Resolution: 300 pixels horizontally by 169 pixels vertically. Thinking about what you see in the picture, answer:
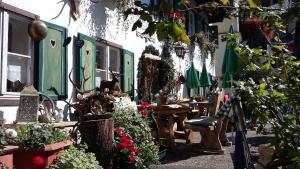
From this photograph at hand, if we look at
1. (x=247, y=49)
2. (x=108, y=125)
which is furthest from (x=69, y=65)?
(x=247, y=49)

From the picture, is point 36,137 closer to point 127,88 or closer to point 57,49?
point 57,49

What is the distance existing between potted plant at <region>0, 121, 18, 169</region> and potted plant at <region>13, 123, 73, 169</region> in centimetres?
12

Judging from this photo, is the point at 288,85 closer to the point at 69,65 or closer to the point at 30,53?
the point at 30,53

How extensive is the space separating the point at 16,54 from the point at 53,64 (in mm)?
745

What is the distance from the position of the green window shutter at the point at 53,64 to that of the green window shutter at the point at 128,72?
7.86 feet

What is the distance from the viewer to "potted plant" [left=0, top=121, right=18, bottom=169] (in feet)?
12.1

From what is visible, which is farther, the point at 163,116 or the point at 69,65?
the point at 163,116

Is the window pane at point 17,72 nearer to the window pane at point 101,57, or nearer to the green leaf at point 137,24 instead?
the window pane at point 101,57

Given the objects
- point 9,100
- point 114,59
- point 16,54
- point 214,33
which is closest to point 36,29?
point 16,54

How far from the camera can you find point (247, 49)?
9.91 feet

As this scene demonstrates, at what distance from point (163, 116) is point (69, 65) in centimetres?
226

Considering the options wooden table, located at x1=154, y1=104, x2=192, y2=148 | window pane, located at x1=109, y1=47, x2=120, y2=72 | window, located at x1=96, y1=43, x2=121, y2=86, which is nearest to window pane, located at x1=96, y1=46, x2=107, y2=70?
window, located at x1=96, y1=43, x2=121, y2=86

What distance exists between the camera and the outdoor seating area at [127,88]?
96.1 inches

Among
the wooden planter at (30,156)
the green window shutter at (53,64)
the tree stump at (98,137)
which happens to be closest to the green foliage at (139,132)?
the tree stump at (98,137)
